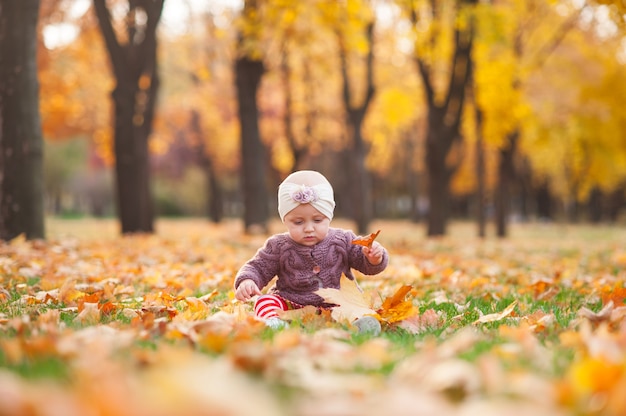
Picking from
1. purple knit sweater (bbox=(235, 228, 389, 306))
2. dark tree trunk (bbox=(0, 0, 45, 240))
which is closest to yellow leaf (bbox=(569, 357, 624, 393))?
purple knit sweater (bbox=(235, 228, 389, 306))

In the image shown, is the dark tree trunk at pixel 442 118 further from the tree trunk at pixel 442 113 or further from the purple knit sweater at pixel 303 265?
the purple knit sweater at pixel 303 265

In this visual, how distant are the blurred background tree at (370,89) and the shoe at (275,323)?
18.5 feet

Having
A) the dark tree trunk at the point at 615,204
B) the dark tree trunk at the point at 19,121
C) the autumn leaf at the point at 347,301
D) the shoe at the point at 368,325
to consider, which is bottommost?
the dark tree trunk at the point at 615,204

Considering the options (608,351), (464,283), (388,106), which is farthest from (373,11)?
(608,351)

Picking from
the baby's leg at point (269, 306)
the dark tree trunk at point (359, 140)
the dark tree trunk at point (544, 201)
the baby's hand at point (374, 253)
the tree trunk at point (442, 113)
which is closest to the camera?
the baby's leg at point (269, 306)

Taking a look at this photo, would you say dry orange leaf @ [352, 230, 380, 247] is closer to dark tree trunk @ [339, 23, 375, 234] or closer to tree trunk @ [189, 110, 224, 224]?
dark tree trunk @ [339, 23, 375, 234]

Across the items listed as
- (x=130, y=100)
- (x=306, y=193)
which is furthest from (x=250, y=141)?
(x=306, y=193)

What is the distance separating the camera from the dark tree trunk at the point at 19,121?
831 centimetres

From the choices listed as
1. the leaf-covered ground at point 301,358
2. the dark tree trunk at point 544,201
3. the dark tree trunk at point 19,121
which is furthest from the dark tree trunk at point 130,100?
the dark tree trunk at point 544,201

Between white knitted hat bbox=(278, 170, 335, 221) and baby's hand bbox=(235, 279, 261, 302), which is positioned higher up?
white knitted hat bbox=(278, 170, 335, 221)

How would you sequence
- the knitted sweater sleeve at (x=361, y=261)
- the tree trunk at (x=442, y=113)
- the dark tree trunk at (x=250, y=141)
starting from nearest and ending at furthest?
the knitted sweater sleeve at (x=361, y=261) < the dark tree trunk at (x=250, y=141) < the tree trunk at (x=442, y=113)

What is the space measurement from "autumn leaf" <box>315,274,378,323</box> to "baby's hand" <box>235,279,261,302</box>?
0.43 m

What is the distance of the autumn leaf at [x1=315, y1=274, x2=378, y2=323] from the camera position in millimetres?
3668

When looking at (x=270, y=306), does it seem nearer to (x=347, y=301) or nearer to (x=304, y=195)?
(x=347, y=301)
